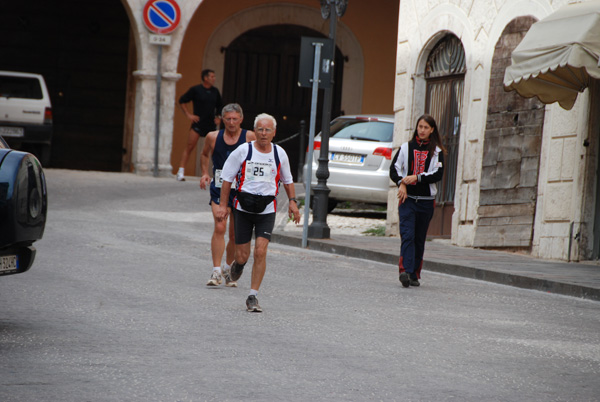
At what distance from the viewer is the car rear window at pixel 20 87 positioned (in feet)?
71.1

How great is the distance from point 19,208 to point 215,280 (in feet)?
11.4

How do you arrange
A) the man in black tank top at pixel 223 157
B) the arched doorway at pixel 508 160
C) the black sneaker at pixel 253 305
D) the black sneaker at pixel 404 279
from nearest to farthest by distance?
the black sneaker at pixel 253 305 < the man in black tank top at pixel 223 157 < the black sneaker at pixel 404 279 < the arched doorway at pixel 508 160

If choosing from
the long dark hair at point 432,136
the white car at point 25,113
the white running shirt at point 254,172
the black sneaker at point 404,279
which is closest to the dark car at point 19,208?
the white running shirt at point 254,172

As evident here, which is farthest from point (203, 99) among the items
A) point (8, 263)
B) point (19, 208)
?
point (19, 208)

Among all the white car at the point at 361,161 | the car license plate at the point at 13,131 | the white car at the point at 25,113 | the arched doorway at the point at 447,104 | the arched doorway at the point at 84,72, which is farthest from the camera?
the arched doorway at the point at 84,72

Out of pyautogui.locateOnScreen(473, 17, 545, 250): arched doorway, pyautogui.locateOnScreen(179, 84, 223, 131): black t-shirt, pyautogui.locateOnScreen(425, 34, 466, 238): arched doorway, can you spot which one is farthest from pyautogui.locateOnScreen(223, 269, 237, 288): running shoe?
pyautogui.locateOnScreen(179, 84, 223, 131): black t-shirt

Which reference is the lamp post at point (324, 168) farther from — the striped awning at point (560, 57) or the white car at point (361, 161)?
the striped awning at point (560, 57)

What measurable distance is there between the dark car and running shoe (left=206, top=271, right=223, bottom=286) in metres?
2.99

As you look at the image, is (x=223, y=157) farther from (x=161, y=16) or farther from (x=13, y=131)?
(x=161, y=16)

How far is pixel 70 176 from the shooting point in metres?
20.8

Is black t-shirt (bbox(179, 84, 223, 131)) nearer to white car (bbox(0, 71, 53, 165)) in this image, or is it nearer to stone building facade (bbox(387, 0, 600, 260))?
white car (bbox(0, 71, 53, 165))

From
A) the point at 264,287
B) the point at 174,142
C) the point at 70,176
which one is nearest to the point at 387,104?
the point at 174,142

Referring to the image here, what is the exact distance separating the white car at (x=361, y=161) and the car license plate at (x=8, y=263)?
431 inches

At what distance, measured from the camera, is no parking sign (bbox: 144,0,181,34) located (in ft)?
73.0
